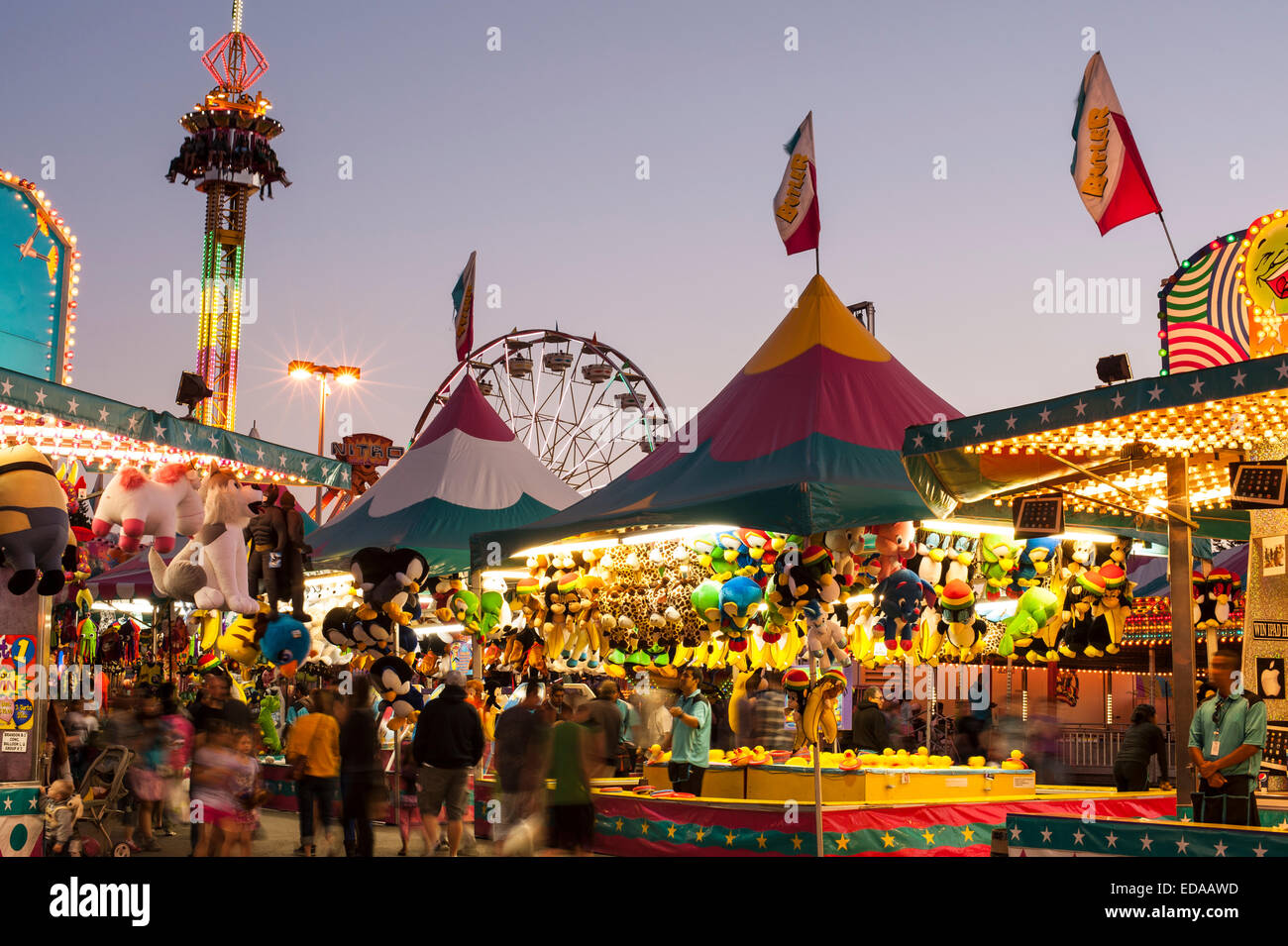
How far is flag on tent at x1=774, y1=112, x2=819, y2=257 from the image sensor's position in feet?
37.4

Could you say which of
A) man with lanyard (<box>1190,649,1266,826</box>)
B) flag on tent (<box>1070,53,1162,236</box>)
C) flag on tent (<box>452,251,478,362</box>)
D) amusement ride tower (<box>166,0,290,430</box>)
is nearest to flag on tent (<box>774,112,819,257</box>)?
flag on tent (<box>1070,53,1162,236</box>)

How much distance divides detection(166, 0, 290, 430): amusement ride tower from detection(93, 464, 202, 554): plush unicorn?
42.4m

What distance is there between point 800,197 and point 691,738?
4.79 m

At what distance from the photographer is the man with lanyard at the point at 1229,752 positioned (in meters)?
7.17

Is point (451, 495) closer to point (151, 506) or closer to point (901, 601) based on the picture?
point (901, 601)

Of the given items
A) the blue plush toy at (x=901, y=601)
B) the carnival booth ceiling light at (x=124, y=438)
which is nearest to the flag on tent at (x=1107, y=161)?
the blue plush toy at (x=901, y=601)

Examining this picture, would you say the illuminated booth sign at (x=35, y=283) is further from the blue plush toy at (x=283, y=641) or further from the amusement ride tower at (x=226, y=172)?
the amusement ride tower at (x=226, y=172)

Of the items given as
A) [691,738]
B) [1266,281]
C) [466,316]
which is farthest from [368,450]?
[1266,281]

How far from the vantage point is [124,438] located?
25.9 ft

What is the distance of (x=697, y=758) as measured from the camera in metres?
11.4

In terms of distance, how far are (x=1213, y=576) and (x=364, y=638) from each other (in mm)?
6990

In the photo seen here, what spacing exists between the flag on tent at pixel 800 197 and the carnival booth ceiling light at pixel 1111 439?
296 cm

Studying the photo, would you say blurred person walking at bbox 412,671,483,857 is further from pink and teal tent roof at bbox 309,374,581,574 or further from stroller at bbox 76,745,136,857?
pink and teal tent roof at bbox 309,374,581,574
